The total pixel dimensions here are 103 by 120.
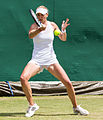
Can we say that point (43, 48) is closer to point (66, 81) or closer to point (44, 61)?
point (44, 61)

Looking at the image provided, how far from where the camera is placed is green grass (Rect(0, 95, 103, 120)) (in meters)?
6.29

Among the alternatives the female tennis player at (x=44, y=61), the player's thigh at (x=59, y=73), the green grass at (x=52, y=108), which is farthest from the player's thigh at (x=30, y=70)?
the green grass at (x=52, y=108)

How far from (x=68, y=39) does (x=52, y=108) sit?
9.34 feet

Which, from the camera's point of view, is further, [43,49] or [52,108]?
[52,108]

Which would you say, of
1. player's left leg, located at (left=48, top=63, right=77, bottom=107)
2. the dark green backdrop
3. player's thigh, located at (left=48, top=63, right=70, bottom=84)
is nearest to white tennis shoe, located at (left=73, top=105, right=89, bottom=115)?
player's left leg, located at (left=48, top=63, right=77, bottom=107)

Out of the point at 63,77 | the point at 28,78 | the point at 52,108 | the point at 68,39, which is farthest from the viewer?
the point at 68,39

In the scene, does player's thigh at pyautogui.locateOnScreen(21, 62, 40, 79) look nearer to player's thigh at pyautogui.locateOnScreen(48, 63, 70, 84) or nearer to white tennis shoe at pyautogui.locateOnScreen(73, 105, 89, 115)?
player's thigh at pyautogui.locateOnScreen(48, 63, 70, 84)

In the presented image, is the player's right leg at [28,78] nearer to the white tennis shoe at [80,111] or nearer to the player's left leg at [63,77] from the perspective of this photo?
the player's left leg at [63,77]

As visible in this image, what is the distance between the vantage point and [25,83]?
6.34 metres

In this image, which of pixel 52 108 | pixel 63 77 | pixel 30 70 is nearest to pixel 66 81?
pixel 63 77

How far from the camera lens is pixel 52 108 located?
7.55 meters

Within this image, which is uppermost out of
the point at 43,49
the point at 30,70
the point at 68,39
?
the point at 43,49

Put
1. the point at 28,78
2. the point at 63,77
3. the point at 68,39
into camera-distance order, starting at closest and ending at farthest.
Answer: the point at 28,78 < the point at 63,77 < the point at 68,39

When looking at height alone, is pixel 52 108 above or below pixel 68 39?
below
